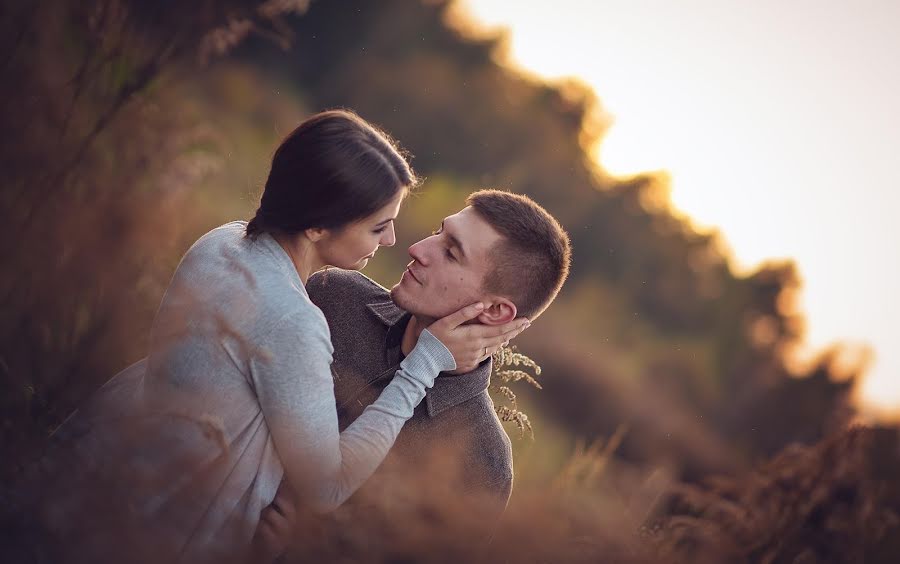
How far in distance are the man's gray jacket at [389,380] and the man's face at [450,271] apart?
21 cm

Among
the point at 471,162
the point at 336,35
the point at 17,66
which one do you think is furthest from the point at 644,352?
the point at 17,66

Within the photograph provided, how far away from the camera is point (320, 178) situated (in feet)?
8.27

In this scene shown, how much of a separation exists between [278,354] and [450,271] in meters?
1.23

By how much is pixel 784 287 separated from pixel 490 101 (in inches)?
591

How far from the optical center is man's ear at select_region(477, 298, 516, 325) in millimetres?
3170

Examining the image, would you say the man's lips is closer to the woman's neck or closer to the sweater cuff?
the sweater cuff

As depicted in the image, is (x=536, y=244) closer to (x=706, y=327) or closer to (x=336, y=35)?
(x=336, y=35)

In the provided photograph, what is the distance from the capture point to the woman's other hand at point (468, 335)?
290 centimetres

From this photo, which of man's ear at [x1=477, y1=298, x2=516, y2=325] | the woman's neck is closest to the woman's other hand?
man's ear at [x1=477, y1=298, x2=516, y2=325]

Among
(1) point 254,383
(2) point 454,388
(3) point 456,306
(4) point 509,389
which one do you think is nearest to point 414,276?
(3) point 456,306

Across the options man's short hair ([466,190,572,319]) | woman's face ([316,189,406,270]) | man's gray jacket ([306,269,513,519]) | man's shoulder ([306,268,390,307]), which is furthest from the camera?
man's shoulder ([306,268,390,307])

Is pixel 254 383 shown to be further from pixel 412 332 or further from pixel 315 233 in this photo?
pixel 412 332

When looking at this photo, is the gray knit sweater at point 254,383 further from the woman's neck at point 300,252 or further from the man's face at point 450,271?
the man's face at point 450,271

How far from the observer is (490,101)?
24.0m
